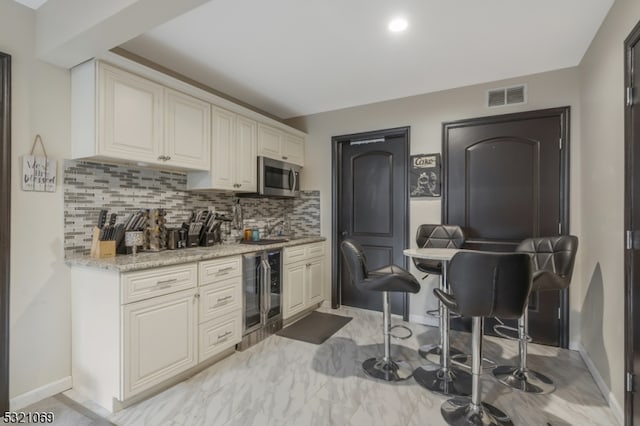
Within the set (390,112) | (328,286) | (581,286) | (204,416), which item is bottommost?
(204,416)

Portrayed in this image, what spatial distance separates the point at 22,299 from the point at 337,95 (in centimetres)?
324

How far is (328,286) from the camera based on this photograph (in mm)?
4035

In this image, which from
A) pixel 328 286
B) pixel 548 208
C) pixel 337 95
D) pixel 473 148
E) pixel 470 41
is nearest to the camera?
pixel 470 41

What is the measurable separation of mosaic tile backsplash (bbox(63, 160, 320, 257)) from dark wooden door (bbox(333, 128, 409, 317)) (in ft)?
4.16

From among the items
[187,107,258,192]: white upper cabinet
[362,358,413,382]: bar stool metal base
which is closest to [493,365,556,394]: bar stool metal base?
[362,358,413,382]: bar stool metal base

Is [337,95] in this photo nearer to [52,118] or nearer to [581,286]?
[52,118]

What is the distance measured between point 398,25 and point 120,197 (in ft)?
8.18

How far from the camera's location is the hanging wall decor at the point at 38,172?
1.95 meters

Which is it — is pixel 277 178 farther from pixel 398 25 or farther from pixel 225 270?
pixel 398 25

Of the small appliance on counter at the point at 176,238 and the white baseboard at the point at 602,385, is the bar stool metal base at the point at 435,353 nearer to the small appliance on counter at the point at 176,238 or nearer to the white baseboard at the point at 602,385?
the white baseboard at the point at 602,385

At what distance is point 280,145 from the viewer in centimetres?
375

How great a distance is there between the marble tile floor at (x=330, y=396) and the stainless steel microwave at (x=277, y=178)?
1.68 meters

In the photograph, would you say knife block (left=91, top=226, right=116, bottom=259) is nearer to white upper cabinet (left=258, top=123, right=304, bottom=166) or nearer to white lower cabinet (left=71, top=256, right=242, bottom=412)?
white lower cabinet (left=71, top=256, right=242, bottom=412)

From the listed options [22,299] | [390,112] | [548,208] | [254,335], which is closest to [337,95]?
[390,112]
